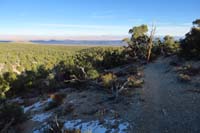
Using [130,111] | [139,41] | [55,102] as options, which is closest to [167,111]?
[130,111]

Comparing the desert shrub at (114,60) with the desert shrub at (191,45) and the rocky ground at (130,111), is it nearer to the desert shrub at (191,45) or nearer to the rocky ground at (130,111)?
the desert shrub at (191,45)

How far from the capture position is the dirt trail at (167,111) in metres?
9.91

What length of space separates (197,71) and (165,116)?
9894 mm

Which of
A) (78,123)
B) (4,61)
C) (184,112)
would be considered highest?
(184,112)

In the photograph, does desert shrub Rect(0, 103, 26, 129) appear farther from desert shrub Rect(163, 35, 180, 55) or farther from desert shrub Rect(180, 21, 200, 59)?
desert shrub Rect(163, 35, 180, 55)

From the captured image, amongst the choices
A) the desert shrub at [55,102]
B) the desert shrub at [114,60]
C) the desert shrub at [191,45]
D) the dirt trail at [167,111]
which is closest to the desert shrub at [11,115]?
the desert shrub at [55,102]

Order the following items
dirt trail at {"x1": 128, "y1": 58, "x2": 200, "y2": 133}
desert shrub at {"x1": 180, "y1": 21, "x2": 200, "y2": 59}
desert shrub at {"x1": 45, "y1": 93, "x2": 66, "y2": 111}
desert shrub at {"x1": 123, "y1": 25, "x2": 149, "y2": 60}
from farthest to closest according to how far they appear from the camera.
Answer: desert shrub at {"x1": 123, "y1": 25, "x2": 149, "y2": 60} → desert shrub at {"x1": 180, "y1": 21, "x2": 200, "y2": 59} → desert shrub at {"x1": 45, "y1": 93, "x2": 66, "y2": 111} → dirt trail at {"x1": 128, "y1": 58, "x2": 200, "y2": 133}

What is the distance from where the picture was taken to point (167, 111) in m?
11.7

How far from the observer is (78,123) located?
12.0 m

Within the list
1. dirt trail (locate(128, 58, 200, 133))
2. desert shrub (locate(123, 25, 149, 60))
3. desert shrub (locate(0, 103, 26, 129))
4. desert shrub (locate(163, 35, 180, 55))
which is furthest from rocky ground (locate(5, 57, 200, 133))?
desert shrub (locate(163, 35, 180, 55))

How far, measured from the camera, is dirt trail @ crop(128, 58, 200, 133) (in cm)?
991

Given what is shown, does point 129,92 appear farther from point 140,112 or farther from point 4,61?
point 4,61

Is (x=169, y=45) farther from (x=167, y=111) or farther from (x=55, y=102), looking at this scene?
(x=167, y=111)

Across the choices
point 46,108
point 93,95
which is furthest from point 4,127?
point 93,95
